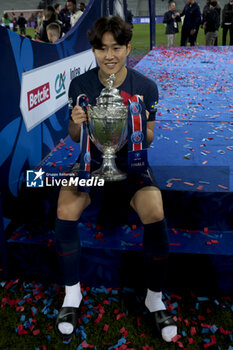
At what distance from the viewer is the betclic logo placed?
7.43 ft

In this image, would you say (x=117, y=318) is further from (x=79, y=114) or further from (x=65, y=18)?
(x=65, y=18)

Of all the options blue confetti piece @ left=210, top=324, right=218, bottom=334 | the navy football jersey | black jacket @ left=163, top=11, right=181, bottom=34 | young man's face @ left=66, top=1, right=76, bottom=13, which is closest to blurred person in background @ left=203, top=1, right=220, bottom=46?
black jacket @ left=163, top=11, right=181, bottom=34

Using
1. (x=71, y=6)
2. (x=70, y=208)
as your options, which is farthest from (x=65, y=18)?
(x=70, y=208)

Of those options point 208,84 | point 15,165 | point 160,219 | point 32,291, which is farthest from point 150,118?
point 208,84

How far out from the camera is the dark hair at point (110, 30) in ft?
5.10

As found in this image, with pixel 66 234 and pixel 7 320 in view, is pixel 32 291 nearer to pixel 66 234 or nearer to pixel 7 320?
pixel 7 320

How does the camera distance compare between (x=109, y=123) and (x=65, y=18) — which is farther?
(x=65, y=18)

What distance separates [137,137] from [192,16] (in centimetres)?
923

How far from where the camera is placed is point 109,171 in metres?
1.70

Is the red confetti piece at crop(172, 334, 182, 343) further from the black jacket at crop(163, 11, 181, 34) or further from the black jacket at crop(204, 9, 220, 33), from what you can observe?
the black jacket at crop(163, 11, 181, 34)

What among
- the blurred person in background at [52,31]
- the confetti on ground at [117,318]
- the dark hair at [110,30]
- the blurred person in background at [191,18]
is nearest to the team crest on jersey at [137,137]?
the dark hair at [110,30]

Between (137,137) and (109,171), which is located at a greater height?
(137,137)

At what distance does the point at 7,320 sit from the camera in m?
1.70

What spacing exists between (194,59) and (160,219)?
7.00m
